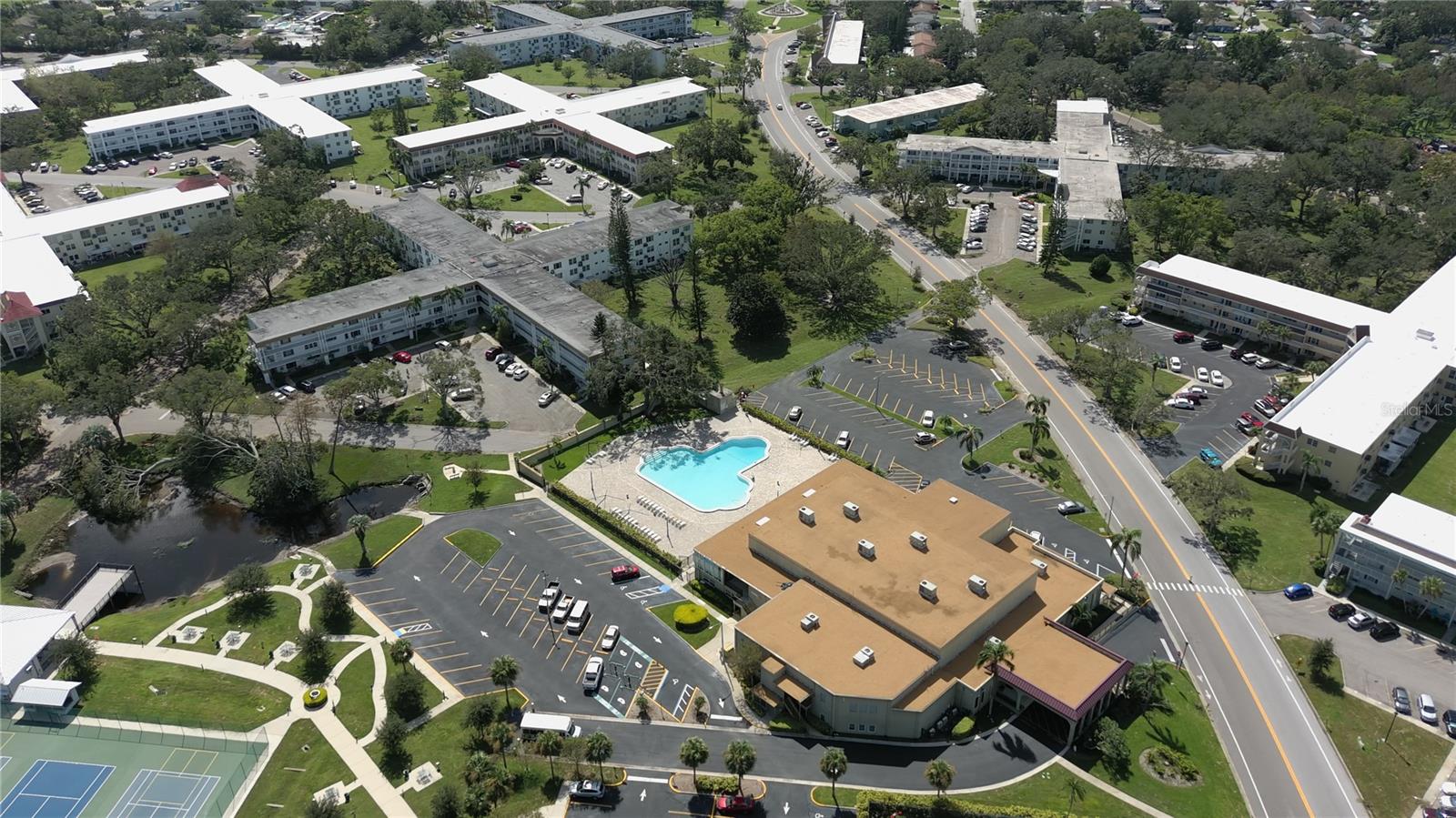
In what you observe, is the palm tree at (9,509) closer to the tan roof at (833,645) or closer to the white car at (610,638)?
the white car at (610,638)

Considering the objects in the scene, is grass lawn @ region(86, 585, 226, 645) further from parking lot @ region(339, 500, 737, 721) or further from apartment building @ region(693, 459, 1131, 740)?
apartment building @ region(693, 459, 1131, 740)

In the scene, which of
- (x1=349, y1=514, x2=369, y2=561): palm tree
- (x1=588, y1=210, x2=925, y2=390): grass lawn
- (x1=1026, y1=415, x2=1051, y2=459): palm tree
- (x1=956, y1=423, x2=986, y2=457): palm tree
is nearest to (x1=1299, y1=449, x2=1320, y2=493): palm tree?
(x1=1026, y1=415, x2=1051, y2=459): palm tree

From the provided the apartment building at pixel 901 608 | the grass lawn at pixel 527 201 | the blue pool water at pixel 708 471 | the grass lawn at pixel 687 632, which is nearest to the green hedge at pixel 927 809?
the apartment building at pixel 901 608

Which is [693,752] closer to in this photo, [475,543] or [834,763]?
[834,763]

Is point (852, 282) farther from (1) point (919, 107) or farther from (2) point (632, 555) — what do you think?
(1) point (919, 107)

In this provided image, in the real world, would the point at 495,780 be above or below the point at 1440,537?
below

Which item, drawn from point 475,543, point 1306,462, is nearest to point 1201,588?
point 1306,462

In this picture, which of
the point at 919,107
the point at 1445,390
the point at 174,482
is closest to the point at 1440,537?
the point at 1445,390
